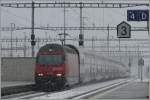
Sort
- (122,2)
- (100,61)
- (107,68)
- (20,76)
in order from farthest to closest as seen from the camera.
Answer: (107,68), (100,61), (20,76), (122,2)

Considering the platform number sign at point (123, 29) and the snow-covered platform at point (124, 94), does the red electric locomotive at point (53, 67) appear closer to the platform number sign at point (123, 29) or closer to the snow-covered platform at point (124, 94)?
the snow-covered platform at point (124, 94)

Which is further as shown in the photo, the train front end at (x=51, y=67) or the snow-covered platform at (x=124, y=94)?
the train front end at (x=51, y=67)

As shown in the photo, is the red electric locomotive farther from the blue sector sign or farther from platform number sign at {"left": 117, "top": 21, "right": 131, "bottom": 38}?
the blue sector sign

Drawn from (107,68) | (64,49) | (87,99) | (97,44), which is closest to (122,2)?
(64,49)

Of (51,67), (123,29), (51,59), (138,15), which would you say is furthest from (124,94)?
(51,59)

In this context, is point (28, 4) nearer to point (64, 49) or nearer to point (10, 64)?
point (10, 64)

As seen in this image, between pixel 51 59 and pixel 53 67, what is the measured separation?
586mm

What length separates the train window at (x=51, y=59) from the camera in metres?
32.7

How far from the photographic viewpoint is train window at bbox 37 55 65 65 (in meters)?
32.7

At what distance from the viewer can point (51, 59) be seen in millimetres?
32969

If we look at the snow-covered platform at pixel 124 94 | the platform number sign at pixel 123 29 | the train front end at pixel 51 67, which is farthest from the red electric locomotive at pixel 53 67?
the platform number sign at pixel 123 29

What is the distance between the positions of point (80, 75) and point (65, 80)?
538 centimetres

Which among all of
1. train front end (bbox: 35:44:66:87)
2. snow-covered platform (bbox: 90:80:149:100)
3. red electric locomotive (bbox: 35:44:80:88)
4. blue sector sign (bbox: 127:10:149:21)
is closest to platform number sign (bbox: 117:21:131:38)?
blue sector sign (bbox: 127:10:149:21)

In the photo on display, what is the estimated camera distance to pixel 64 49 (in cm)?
3300
